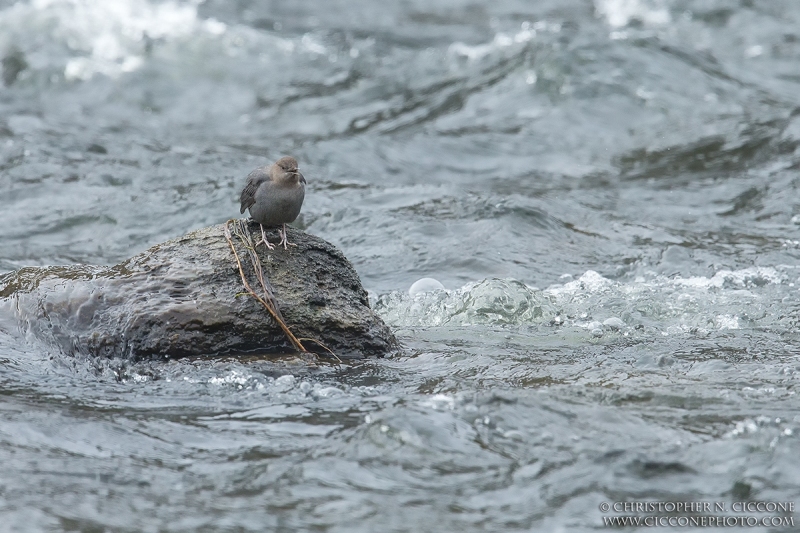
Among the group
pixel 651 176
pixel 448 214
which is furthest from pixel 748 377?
pixel 651 176

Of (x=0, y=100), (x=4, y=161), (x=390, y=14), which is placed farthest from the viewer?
(x=390, y=14)

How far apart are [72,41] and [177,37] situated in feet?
4.20

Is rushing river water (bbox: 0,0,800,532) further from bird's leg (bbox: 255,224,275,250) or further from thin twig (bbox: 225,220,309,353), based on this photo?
bird's leg (bbox: 255,224,275,250)

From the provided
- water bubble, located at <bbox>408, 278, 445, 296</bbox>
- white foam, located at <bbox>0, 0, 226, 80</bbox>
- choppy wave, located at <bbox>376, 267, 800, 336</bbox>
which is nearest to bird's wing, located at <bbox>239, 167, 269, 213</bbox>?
choppy wave, located at <bbox>376, 267, 800, 336</bbox>

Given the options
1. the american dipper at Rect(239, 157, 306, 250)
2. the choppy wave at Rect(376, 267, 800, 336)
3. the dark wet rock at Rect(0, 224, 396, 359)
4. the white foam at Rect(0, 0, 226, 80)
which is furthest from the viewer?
the white foam at Rect(0, 0, 226, 80)

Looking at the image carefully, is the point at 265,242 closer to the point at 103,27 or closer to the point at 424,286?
the point at 424,286

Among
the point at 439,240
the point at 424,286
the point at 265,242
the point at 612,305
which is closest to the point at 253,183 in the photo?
the point at 265,242

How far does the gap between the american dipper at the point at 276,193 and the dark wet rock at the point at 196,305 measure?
0.16m

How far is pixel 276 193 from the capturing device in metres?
5.25

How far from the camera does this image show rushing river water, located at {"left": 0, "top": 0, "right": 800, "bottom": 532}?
4180 millimetres

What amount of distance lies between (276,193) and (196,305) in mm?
712

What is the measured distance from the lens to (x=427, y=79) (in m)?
12.0

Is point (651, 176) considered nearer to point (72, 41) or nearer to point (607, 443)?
point (607, 443)

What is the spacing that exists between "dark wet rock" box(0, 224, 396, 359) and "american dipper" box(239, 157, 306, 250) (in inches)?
6.4
